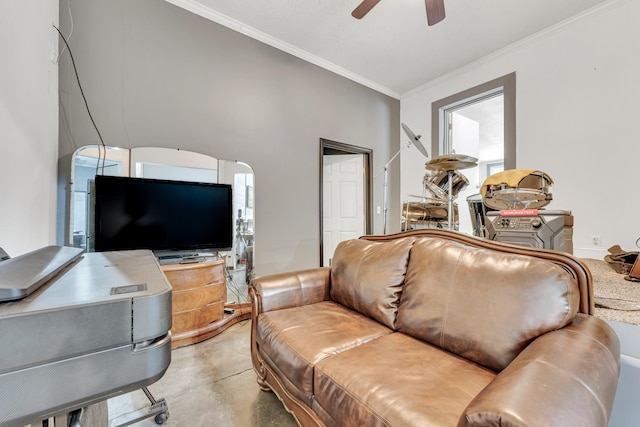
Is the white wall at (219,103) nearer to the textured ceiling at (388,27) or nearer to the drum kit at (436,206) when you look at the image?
the textured ceiling at (388,27)

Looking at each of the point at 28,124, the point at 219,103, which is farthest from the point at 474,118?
the point at 28,124

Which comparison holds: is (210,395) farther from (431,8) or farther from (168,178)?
(431,8)

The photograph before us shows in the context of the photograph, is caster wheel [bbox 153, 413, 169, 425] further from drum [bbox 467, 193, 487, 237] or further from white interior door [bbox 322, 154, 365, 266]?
white interior door [bbox 322, 154, 365, 266]

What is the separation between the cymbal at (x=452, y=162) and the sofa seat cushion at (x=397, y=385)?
1527 millimetres

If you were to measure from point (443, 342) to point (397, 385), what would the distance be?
0.39 meters

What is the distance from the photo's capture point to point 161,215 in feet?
7.24

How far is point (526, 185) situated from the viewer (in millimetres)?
1641

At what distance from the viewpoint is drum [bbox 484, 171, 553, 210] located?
154 centimetres

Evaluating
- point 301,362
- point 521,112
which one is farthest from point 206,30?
point 521,112

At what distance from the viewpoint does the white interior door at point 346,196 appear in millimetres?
4219

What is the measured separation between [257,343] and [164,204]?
1.39 metres

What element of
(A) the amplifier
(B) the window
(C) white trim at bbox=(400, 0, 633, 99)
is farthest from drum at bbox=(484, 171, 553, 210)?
(C) white trim at bbox=(400, 0, 633, 99)

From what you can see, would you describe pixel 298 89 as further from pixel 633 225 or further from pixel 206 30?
pixel 633 225

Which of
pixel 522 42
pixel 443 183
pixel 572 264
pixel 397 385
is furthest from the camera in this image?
pixel 522 42
